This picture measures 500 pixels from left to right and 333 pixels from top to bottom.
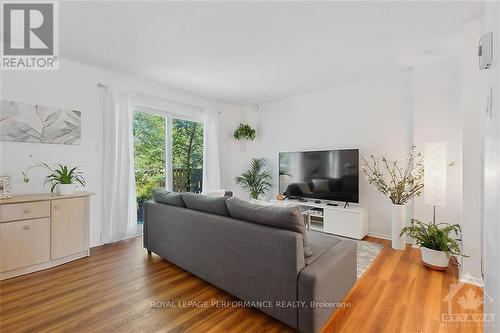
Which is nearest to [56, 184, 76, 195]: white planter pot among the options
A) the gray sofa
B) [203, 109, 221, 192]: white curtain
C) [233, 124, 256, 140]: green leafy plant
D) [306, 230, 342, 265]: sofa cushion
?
the gray sofa

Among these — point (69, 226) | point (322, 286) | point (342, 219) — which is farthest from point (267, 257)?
point (69, 226)

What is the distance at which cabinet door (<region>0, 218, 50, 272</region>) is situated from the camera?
232 cm

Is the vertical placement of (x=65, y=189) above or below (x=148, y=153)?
below

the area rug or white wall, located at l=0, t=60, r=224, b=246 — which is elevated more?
white wall, located at l=0, t=60, r=224, b=246

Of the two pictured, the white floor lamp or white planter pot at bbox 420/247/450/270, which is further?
the white floor lamp

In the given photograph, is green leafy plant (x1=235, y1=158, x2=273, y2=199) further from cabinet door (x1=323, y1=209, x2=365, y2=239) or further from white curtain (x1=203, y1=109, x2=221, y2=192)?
cabinet door (x1=323, y1=209, x2=365, y2=239)

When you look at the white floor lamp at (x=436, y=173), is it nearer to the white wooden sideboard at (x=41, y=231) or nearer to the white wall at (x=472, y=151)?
the white wall at (x=472, y=151)

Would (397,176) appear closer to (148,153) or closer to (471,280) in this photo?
(471,280)

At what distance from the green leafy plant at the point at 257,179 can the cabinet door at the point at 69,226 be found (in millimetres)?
2932

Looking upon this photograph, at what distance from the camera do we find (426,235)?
260 cm

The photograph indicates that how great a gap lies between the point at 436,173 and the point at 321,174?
62.4 inches

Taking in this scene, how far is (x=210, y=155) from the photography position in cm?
486

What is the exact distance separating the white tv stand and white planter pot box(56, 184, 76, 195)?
3472 mm

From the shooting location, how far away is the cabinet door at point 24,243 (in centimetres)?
232
